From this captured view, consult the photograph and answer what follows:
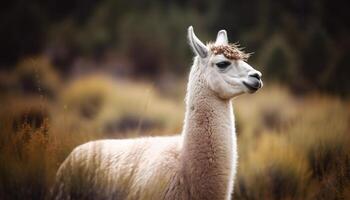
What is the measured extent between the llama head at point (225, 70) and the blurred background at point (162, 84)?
111 cm

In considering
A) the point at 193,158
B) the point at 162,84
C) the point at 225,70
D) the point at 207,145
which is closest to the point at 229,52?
the point at 225,70

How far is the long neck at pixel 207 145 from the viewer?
13.8 feet

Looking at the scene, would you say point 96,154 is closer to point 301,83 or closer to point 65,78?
point 301,83

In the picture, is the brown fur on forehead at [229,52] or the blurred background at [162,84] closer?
the brown fur on forehead at [229,52]

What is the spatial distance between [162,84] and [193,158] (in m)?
14.1

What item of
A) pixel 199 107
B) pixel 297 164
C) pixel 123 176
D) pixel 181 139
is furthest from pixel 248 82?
pixel 297 164

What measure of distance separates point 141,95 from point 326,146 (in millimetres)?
7446

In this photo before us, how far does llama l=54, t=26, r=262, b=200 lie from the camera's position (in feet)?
13.9

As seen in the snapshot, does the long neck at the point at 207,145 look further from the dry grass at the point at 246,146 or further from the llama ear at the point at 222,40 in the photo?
the dry grass at the point at 246,146

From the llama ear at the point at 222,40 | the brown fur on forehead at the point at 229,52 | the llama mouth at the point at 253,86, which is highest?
→ the llama ear at the point at 222,40

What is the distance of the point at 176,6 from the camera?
76.3ft

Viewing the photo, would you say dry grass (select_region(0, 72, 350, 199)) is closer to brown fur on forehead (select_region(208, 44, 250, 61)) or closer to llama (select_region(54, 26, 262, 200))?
llama (select_region(54, 26, 262, 200))

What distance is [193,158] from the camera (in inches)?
169

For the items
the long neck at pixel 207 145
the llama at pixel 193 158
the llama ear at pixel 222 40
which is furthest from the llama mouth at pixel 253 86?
the llama ear at pixel 222 40
